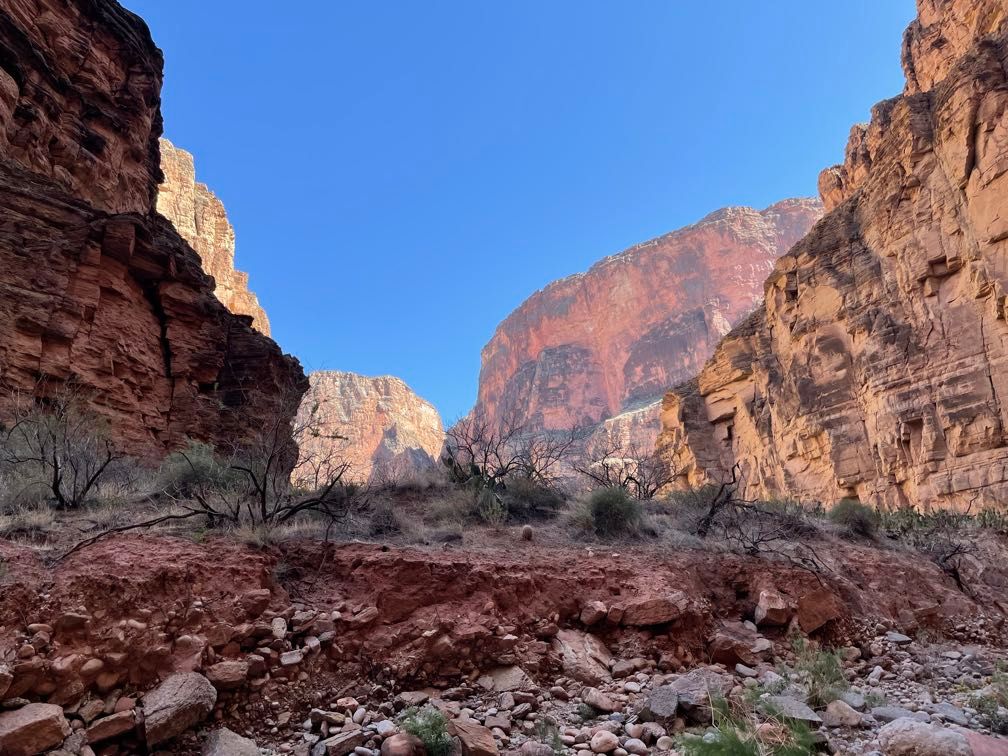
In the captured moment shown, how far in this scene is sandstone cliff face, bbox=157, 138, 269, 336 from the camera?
50.3 meters

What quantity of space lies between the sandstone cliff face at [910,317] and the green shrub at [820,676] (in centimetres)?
1448

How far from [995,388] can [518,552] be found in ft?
55.8

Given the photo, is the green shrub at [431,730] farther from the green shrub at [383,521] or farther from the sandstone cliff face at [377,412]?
the sandstone cliff face at [377,412]

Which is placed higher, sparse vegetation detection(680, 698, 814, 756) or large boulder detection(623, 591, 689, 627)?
large boulder detection(623, 591, 689, 627)

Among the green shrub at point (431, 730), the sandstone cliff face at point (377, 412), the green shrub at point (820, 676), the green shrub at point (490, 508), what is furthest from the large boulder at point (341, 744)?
the sandstone cliff face at point (377, 412)

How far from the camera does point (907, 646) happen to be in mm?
6832

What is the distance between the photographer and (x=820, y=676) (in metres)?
5.13

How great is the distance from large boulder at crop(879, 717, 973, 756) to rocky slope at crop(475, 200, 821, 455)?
76685 mm

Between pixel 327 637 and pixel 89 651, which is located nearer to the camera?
pixel 89 651

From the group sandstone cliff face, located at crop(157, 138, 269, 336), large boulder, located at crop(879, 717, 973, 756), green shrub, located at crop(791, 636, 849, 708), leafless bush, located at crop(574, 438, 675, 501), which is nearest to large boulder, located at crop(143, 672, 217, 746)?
large boulder, located at crop(879, 717, 973, 756)

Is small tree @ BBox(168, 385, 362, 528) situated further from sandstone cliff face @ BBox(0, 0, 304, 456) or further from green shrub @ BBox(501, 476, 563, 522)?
sandstone cliff face @ BBox(0, 0, 304, 456)

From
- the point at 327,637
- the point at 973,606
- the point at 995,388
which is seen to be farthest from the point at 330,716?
the point at 995,388

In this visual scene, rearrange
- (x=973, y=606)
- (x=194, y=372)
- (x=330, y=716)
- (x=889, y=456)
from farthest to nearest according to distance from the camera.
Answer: (x=889, y=456) → (x=194, y=372) → (x=973, y=606) → (x=330, y=716)

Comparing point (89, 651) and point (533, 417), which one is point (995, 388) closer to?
point (89, 651)
